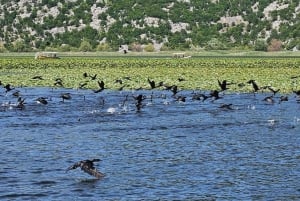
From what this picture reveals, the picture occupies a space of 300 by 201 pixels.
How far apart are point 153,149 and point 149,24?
132m

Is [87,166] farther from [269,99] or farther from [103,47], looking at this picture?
[103,47]

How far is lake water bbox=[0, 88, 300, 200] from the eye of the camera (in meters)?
24.0

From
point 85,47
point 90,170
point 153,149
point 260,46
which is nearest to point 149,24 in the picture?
point 85,47

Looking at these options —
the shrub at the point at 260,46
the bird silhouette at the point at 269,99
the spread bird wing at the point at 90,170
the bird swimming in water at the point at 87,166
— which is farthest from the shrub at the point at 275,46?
the bird swimming in water at the point at 87,166

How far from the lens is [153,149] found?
3155 centimetres

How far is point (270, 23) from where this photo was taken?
6156 inches

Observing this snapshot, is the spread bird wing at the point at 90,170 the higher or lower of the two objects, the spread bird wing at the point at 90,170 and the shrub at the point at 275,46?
the lower

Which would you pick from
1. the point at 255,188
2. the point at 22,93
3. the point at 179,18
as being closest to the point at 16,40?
the point at 179,18

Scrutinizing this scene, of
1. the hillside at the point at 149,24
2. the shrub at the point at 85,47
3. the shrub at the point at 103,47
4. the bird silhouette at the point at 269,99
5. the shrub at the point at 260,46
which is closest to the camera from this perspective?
the bird silhouette at the point at 269,99

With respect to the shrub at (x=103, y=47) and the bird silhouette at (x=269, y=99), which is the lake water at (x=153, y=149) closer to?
the bird silhouette at (x=269, y=99)

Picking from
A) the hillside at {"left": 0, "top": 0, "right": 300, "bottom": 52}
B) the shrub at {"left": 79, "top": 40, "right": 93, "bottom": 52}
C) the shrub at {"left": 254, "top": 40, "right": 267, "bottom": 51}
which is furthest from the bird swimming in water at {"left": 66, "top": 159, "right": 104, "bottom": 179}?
the shrub at {"left": 79, "top": 40, "right": 93, "bottom": 52}

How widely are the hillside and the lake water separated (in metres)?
103

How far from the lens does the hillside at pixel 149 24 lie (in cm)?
15325

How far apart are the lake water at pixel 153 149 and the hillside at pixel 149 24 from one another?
103 meters
